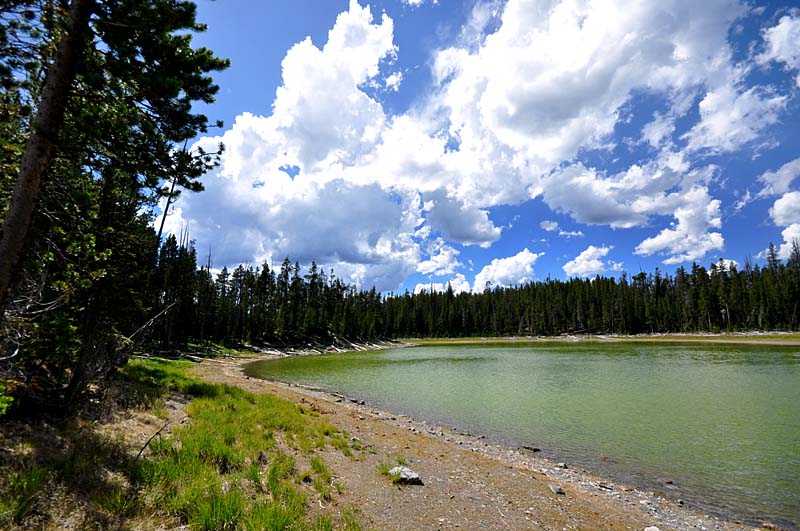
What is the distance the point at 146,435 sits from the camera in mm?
9148

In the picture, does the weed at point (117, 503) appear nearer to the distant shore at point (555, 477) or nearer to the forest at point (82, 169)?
the forest at point (82, 169)

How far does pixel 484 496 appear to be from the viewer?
31.0 feet

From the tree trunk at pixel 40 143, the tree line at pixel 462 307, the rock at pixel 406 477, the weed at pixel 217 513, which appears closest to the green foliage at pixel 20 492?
the weed at pixel 217 513

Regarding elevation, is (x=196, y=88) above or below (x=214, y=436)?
above

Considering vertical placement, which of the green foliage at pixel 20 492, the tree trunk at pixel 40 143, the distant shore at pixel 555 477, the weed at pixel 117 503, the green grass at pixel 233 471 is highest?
the tree trunk at pixel 40 143

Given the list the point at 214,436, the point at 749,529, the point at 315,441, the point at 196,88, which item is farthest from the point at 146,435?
the point at 749,529

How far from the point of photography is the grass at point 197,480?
5.45 metres

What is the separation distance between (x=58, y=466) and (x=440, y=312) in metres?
161

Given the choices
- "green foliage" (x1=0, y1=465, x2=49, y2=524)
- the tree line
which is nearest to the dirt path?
"green foliage" (x1=0, y1=465, x2=49, y2=524)

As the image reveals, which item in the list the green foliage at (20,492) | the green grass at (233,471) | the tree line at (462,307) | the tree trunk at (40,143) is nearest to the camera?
the green foliage at (20,492)

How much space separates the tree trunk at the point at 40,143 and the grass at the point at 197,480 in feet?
9.75

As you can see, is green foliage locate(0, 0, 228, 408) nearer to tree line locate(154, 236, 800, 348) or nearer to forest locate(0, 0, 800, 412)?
forest locate(0, 0, 800, 412)

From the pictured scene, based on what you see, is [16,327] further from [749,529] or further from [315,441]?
[749,529]

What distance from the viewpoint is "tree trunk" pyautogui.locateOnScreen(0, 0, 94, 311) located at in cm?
598
